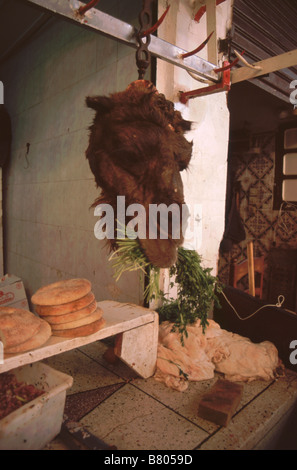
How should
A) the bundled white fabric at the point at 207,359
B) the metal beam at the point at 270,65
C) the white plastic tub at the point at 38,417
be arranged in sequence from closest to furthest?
the white plastic tub at the point at 38,417 < the metal beam at the point at 270,65 < the bundled white fabric at the point at 207,359

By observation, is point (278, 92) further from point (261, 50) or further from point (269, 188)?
point (269, 188)

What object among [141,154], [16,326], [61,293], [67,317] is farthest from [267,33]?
[16,326]

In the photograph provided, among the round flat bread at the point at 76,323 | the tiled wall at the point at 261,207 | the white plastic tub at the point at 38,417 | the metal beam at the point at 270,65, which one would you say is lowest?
the white plastic tub at the point at 38,417

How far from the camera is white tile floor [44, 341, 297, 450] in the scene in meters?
2.15

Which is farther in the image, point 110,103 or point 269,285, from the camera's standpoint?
point 269,285

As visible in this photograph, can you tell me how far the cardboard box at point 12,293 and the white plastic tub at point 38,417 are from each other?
349 cm

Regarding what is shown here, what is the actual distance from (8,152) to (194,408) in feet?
21.1

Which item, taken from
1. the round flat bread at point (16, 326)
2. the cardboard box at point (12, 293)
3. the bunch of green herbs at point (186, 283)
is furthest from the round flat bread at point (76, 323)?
the cardboard box at point (12, 293)

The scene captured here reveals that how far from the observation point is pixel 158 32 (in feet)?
10.7

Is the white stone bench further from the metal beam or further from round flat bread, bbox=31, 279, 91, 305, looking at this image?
the metal beam

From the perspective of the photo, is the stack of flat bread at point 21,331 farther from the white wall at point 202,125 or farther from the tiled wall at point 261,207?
the tiled wall at point 261,207

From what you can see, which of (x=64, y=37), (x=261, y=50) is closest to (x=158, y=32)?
(x=261, y=50)

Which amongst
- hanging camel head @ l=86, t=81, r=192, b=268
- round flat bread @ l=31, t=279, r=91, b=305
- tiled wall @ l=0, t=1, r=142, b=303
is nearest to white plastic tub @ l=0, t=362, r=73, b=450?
round flat bread @ l=31, t=279, r=91, b=305

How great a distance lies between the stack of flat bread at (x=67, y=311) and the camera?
2.19 meters
